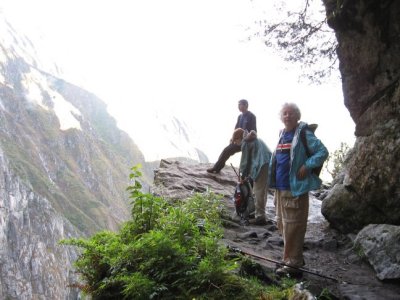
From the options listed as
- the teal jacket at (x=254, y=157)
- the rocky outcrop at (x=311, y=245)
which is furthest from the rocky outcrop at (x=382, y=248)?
the teal jacket at (x=254, y=157)

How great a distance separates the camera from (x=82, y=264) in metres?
5.00

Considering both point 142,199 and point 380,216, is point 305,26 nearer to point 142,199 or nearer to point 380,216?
point 380,216

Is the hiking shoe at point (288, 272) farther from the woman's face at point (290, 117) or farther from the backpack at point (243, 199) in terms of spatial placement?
the backpack at point (243, 199)

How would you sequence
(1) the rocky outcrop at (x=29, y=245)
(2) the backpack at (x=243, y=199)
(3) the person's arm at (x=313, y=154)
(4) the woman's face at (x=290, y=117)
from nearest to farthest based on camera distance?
(3) the person's arm at (x=313, y=154) < (4) the woman's face at (x=290, y=117) < (2) the backpack at (x=243, y=199) < (1) the rocky outcrop at (x=29, y=245)

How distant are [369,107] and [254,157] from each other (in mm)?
2655

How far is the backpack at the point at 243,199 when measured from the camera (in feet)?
29.5

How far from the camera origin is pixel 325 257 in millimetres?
7258

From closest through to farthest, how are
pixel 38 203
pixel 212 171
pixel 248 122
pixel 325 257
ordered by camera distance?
pixel 325 257 → pixel 248 122 → pixel 212 171 → pixel 38 203

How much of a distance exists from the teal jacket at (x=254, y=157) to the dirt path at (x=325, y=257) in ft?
3.97

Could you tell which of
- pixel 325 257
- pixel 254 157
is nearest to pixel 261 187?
pixel 254 157

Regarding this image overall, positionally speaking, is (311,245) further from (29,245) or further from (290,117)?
(29,245)

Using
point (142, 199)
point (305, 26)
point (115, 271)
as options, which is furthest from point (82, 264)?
point (305, 26)

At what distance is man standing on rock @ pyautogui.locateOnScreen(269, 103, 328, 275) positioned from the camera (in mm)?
5633

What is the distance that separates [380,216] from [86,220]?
15726 centimetres
